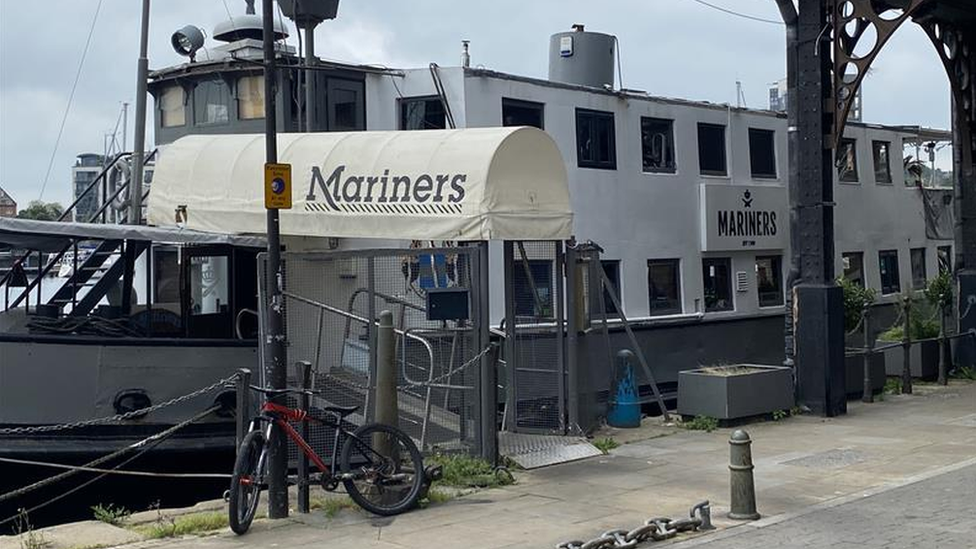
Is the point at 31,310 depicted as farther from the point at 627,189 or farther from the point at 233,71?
the point at 627,189

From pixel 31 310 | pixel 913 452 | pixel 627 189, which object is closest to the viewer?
pixel 913 452

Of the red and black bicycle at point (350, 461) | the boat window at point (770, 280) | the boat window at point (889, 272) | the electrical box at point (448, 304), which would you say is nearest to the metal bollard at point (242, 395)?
the red and black bicycle at point (350, 461)

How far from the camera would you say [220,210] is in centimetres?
1326

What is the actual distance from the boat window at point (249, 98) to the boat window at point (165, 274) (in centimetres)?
202

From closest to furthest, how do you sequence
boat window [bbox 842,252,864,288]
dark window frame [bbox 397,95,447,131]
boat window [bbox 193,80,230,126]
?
dark window frame [bbox 397,95,447,131] < boat window [bbox 193,80,230,126] < boat window [bbox 842,252,864,288]

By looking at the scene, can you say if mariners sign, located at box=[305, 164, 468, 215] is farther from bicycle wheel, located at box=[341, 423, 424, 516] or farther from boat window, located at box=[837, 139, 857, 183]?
boat window, located at box=[837, 139, 857, 183]

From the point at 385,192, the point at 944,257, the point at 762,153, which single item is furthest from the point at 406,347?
the point at 944,257

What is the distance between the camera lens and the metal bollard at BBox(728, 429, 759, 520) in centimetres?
904

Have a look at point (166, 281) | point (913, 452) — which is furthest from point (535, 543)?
point (166, 281)

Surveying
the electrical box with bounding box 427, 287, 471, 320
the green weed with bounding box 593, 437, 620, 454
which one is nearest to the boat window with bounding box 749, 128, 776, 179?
the green weed with bounding box 593, 437, 620, 454

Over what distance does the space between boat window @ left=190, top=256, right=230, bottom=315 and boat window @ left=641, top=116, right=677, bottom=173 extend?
696 cm

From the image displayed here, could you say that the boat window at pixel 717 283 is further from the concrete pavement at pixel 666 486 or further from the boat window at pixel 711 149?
the concrete pavement at pixel 666 486

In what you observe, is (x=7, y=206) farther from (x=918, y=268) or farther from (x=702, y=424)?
(x=918, y=268)

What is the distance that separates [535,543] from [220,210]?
247 inches
